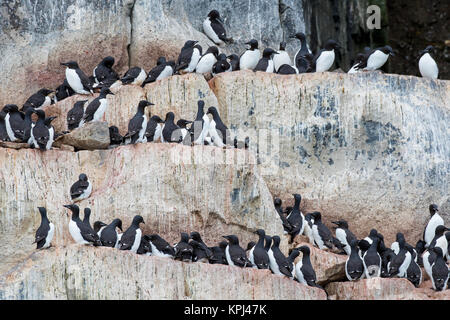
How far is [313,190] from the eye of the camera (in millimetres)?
20094

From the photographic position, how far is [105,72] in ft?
68.5

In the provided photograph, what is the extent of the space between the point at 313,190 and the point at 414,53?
453 inches

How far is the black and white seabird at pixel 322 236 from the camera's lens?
742 inches

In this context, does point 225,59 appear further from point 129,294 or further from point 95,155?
point 129,294

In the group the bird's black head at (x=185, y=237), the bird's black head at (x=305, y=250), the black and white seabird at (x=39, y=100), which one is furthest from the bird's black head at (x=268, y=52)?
the bird's black head at (x=185, y=237)

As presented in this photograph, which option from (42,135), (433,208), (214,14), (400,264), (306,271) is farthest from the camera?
(214,14)

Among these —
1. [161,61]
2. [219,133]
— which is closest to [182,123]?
[219,133]

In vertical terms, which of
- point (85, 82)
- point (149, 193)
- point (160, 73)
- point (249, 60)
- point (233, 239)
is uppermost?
point (249, 60)

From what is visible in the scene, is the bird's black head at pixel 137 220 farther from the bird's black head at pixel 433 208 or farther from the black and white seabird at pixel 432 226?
the bird's black head at pixel 433 208

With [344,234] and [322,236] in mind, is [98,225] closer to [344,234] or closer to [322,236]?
[322,236]

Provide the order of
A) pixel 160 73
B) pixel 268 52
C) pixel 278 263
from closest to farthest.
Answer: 1. pixel 278 263
2. pixel 160 73
3. pixel 268 52

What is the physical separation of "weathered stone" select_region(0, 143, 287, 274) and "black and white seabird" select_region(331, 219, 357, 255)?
3.60 ft

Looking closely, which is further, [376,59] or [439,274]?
[376,59]

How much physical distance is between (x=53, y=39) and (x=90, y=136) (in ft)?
11.6
